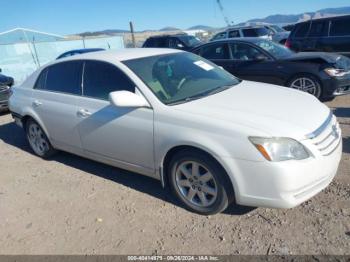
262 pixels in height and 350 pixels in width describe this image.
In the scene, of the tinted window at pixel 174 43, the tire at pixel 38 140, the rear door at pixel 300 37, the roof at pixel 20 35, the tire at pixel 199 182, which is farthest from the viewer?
the roof at pixel 20 35

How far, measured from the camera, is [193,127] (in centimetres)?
334

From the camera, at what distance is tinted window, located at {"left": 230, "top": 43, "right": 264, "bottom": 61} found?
7.88 meters

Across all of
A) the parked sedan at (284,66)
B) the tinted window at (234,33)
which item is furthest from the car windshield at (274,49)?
the tinted window at (234,33)

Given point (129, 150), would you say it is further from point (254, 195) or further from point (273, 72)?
point (273, 72)

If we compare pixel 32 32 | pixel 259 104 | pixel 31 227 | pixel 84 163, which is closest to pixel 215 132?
pixel 259 104

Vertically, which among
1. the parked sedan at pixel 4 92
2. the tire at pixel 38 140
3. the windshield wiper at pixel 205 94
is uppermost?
the windshield wiper at pixel 205 94

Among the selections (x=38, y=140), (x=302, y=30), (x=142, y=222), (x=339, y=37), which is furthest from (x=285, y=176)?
(x=302, y=30)

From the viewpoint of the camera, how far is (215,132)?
3.21 metres

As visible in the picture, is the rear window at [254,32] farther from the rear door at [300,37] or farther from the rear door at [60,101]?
the rear door at [60,101]

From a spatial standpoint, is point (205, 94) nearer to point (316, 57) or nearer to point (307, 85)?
point (307, 85)

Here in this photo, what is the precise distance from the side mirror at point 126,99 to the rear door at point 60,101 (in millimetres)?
1080

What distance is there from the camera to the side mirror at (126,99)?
3.59 metres

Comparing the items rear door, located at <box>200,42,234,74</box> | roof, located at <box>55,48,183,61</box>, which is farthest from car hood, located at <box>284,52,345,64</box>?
roof, located at <box>55,48,183,61</box>

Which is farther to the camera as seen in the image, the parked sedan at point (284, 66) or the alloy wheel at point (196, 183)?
the parked sedan at point (284, 66)
